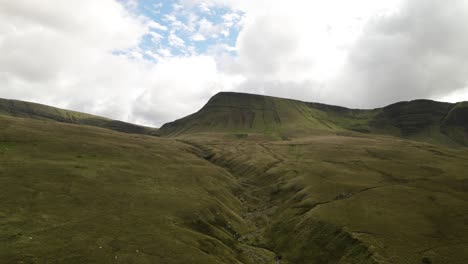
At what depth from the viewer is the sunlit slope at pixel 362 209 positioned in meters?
67.2

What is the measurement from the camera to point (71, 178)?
85.9m

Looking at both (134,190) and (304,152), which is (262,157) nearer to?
(304,152)

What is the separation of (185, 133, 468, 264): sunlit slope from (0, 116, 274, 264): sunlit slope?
420 inches

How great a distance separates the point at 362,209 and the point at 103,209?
6662cm

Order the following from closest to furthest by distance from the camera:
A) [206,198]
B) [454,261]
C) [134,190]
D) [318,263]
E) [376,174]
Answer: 1. [454,261]
2. [318,263]
3. [134,190]
4. [206,198]
5. [376,174]

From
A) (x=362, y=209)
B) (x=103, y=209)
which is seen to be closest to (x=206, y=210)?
(x=103, y=209)

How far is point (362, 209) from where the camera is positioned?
88.6 m

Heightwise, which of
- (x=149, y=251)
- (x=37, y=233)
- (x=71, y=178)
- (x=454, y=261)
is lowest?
(x=454, y=261)

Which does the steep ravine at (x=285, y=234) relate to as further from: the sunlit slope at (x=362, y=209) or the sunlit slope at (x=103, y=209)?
the sunlit slope at (x=103, y=209)

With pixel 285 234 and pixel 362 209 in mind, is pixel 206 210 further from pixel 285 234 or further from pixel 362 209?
pixel 362 209

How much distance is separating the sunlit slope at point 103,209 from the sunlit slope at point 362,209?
10.7 metres

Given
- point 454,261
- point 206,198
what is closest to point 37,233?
point 206,198

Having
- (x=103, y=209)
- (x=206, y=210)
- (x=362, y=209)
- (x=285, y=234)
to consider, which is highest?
(x=103, y=209)

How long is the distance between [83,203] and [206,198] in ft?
123
